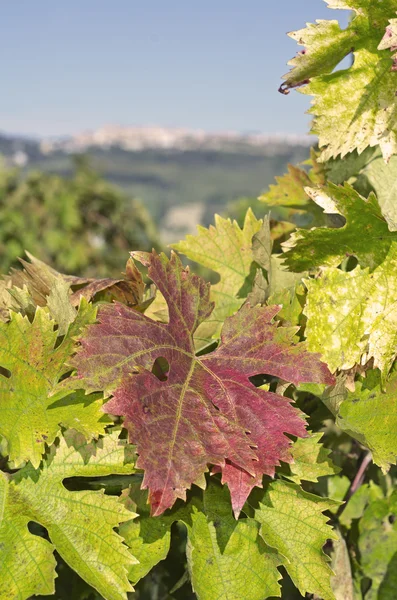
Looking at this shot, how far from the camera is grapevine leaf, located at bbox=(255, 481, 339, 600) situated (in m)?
0.68

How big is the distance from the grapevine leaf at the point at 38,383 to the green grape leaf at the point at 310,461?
0.22 meters

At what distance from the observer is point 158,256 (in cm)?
73

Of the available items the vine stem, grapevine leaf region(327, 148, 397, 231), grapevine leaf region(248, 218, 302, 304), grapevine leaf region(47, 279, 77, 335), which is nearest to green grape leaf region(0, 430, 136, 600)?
grapevine leaf region(47, 279, 77, 335)

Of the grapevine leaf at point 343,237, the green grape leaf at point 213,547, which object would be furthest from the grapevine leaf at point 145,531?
the grapevine leaf at point 343,237

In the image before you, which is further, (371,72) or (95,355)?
(371,72)

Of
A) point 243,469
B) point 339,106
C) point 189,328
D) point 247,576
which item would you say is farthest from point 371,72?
point 247,576

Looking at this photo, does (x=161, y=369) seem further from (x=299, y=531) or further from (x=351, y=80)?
(x=351, y=80)

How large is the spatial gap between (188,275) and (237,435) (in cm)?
19

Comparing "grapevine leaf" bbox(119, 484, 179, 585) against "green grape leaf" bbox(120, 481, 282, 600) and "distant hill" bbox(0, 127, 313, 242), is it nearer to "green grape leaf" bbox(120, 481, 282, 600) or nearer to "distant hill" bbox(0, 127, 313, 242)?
"green grape leaf" bbox(120, 481, 282, 600)

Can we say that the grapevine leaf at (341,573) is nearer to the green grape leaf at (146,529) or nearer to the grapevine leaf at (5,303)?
the green grape leaf at (146,529)

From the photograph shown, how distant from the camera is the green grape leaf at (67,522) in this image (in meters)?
0.65

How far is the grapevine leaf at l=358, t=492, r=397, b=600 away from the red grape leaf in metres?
0.34

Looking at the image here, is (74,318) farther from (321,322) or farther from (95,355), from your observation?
(321,322)

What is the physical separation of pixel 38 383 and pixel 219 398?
0.67ft
